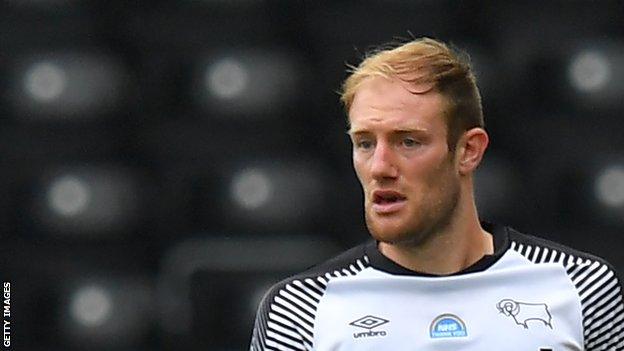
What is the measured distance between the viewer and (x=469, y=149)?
1311mm

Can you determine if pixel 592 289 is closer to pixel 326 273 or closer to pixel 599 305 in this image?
pixel 599 305

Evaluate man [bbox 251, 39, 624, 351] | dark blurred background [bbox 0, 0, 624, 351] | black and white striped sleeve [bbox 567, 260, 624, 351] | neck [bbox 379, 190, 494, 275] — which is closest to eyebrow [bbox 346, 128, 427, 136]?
man [bbox 251, 39, 624, 351]

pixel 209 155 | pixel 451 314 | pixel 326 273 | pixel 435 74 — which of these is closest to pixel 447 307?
pixel 451 314

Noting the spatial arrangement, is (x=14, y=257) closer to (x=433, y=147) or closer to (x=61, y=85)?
(x=61, y=85)

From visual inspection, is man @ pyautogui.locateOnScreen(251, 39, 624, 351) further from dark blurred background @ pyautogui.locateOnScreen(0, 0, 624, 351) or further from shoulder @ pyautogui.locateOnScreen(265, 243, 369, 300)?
dark blurred background @ pyautogui.locateOnScreen(0, 0, 624, 351)

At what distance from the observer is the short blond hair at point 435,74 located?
126 cm

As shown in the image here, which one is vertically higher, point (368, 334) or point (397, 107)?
point (397, 107)

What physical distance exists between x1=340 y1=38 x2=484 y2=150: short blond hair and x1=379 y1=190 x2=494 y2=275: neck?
0.28 ft

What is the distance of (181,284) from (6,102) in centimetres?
32

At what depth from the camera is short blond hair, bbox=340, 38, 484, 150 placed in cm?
126

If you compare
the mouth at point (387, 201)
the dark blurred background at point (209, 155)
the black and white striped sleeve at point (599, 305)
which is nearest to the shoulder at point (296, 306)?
the mouth at point (387, 201)

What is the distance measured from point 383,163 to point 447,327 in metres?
0.18

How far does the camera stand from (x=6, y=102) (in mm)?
1687

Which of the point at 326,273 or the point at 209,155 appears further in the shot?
the point at 209,155
